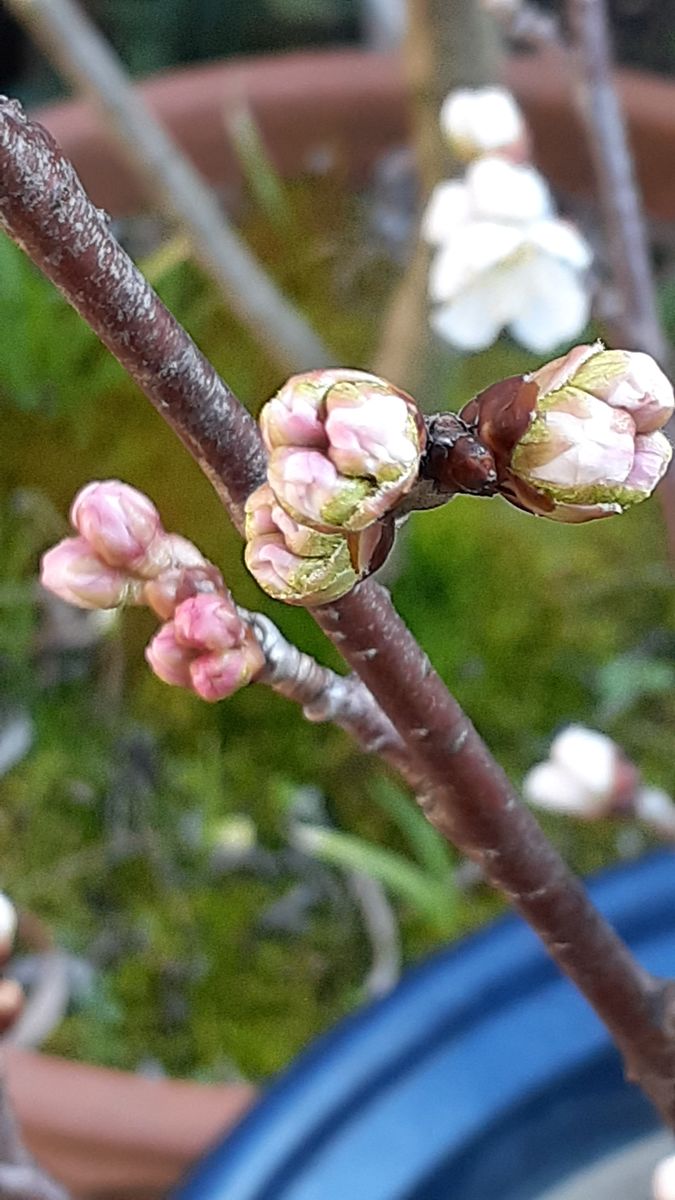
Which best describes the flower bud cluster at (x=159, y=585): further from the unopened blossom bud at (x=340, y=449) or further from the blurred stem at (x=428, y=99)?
the blurred stem at (x=428, y=99)

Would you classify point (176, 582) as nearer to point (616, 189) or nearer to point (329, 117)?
point (616, 189)

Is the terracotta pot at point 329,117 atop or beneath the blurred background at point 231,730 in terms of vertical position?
atop

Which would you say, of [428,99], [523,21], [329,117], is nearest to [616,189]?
[523,21]

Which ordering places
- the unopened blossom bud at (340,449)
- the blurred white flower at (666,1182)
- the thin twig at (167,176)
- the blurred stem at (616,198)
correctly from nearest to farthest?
1. the unopened blossom bud at (340,449)
2. the blurred white flower at (666,1182)
3. the blurred stem at (616,198)
4. the thin twig at (167,176)

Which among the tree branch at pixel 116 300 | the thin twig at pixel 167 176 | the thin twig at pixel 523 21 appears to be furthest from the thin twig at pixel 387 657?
the thin twig at pixel 167 176

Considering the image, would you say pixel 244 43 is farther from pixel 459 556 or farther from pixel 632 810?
pixel 632 810
